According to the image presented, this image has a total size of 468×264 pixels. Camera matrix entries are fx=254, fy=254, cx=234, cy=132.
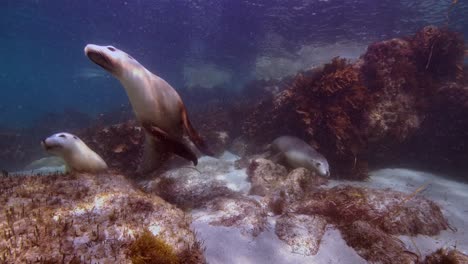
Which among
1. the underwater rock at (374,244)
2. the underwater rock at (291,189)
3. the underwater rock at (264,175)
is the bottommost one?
the underwater rock at (264,175)

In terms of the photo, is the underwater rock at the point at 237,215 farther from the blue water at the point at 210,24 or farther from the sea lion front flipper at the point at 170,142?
the blue water at the point at 210,24

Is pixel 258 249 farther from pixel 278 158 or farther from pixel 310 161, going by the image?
pixel 278 158

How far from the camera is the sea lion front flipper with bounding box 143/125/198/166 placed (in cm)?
379

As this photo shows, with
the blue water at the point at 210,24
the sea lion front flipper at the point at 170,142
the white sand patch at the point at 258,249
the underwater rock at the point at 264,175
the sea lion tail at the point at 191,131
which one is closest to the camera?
the white sand patch at the point at 258,249

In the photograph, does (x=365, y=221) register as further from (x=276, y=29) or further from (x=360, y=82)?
(x=276, y=29)

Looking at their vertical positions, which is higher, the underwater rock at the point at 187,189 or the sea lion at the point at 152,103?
the sea lion at the point at 152,103

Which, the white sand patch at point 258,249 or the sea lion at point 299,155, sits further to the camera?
the sea lion at point 299,155

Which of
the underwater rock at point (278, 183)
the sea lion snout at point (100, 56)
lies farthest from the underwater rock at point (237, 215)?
the sea lion snout at point (100, 56)

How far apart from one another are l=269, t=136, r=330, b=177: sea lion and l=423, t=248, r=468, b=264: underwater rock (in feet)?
9.76

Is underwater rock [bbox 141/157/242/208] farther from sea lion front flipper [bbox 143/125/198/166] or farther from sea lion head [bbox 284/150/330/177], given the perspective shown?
sea lion head [bbox 284/150/330/177]

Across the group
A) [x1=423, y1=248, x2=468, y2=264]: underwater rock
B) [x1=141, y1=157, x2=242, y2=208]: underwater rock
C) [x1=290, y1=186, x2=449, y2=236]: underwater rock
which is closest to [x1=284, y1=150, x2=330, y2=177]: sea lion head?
[x1=290, y1=186, x2=449, y2=236]: underwater rock

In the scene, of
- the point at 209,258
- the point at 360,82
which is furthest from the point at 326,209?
the point at 360,82

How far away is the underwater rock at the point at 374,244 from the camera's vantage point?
326 centimetres

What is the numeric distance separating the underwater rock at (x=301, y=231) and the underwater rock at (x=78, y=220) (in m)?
1.41
